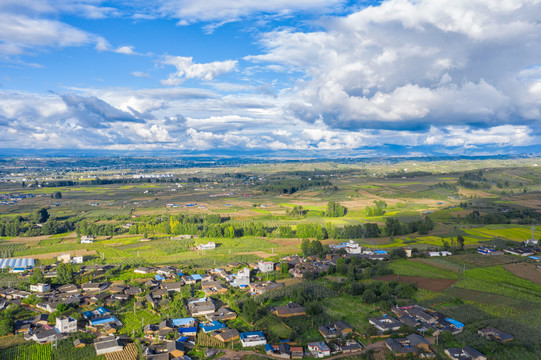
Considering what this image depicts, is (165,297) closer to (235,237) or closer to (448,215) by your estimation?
(235,237)

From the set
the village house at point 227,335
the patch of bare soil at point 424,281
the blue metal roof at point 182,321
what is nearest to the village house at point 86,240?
the blue metal roof at point 182,321

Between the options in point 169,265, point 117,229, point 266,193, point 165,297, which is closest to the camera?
point 165,297

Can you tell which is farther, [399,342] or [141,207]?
[141,207]

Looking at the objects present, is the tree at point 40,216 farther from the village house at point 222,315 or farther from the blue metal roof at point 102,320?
the village house at point 222,315

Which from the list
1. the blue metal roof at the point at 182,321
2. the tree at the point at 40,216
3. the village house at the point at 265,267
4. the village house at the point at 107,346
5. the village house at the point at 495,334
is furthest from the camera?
the tree at the point at 40,216

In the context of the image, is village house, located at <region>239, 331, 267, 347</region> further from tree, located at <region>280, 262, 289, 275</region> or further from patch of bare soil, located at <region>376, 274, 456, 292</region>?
patch of bare soil, located at <region>376, 274, 456, 292</region>

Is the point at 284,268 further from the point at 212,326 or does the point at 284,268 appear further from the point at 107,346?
the point at 107,346

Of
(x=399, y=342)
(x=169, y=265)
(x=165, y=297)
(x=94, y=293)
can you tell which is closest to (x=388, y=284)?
(x=399, y=342)

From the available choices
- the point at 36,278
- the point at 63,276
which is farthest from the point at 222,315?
the point at 36,278

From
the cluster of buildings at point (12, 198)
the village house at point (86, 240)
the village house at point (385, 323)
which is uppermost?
the cluster of buildings at point (12, 198)

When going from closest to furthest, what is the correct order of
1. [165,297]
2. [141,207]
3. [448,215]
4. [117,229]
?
[165,297]
[117,229]
[448,215]
[141,207]
